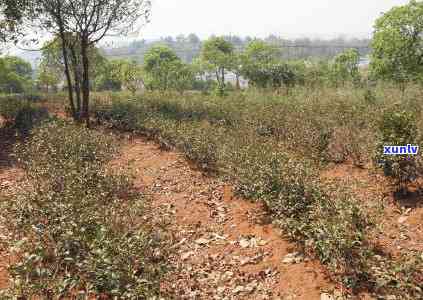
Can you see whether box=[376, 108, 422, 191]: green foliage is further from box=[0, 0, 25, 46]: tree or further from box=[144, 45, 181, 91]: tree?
box=[144, 45, 181, 91]: tree

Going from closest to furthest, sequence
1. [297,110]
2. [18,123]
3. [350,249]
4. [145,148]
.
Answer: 1. [350,249]
2. [145,148]
3. [297,110]
4. [18,123]

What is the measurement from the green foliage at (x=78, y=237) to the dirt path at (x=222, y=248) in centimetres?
56

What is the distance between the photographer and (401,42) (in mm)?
20750

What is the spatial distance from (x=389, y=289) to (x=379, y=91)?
9440mm

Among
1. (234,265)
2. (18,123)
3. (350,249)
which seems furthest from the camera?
(18,123)

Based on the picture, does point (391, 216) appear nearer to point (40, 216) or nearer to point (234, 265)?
point (234, 265)

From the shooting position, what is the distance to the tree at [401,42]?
20672 mm

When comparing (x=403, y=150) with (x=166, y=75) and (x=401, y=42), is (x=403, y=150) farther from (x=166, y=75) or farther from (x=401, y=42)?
(x=166, y=75)

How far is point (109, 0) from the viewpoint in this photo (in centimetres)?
1105

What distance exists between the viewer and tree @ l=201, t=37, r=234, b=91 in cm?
5169

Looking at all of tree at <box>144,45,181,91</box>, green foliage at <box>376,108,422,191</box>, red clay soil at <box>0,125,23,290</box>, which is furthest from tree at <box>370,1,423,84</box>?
tree at <box>144,45,181,91</box>

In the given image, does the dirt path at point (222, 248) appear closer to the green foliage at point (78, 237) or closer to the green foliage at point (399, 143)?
the green foliage at point (78, 237)

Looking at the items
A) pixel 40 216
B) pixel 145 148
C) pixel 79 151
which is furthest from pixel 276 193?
pixel 145 148

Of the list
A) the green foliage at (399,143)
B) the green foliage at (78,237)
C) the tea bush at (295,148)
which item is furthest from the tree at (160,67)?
the green foliage at (399,143)
